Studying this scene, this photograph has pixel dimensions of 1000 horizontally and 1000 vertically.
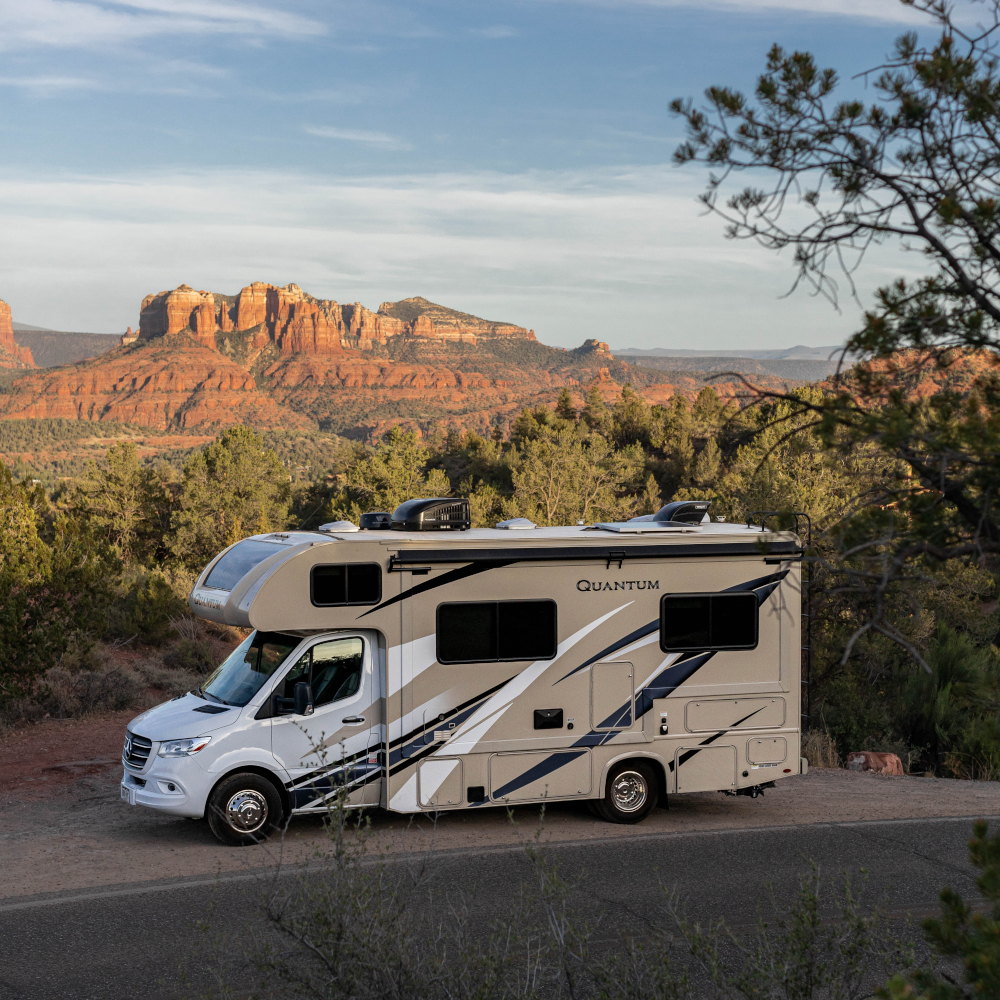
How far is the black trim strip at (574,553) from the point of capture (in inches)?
397

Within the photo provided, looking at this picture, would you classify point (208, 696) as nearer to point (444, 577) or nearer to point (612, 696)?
point (444, 577)

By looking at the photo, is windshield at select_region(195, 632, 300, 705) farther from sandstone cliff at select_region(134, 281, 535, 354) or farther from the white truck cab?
sandstone cliff at select_region(134, 281, 535, 354)

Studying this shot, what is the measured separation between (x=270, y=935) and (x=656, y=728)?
14.2 feet

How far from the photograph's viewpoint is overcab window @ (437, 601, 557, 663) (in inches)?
402

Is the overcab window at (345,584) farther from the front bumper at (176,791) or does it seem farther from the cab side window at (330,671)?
the front bumper at (176,791)

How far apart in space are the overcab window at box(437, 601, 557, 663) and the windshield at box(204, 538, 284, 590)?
5.36 feet

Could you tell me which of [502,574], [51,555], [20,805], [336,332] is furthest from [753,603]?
[336,332]

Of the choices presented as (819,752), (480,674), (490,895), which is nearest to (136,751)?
(480,674)

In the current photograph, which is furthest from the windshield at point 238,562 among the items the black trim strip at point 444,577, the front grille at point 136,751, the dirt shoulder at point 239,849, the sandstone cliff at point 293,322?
the sandstone cliff at point 293,322

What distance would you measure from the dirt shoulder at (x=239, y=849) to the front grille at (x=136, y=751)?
2.34 ft

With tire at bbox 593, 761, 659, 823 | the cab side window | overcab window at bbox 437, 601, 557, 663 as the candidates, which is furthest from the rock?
the cab side window

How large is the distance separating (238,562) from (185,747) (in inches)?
67.0

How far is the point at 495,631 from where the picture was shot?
1033 cm

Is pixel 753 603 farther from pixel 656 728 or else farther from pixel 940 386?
pixel 940 386
